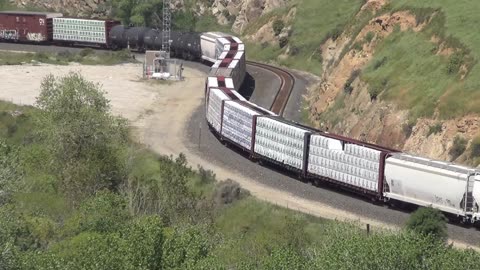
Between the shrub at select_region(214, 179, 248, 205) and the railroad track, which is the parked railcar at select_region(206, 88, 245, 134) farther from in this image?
the shrub at select_region(214, 179, 248, 205)

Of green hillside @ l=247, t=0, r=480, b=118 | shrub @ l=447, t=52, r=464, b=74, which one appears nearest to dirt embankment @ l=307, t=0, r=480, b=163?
green hillside @ l=247, t=0, r=480, b=118

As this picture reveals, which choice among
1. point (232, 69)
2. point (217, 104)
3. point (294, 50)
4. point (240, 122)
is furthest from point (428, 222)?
point (294, 50)

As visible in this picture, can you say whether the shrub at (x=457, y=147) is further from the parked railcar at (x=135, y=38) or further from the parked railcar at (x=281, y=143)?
the parked railcar at (x=135, y=38)

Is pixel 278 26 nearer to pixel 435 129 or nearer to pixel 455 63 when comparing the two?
pixel 455 63

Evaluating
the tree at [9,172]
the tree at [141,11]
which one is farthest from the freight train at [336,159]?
the tree at [141,11]

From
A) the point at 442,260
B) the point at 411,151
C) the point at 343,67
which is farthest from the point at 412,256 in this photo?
the point at 343,67

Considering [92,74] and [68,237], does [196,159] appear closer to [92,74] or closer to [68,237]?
[68,237]
